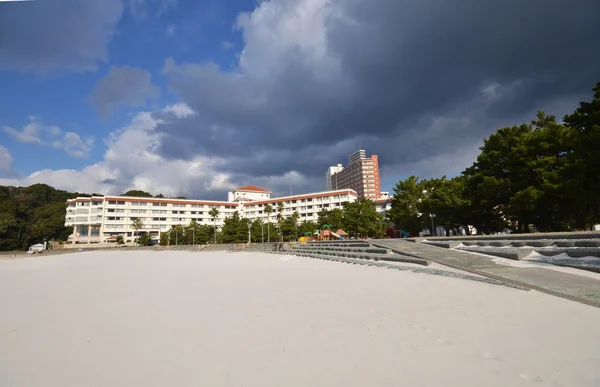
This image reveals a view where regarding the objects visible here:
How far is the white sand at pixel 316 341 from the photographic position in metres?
2.84

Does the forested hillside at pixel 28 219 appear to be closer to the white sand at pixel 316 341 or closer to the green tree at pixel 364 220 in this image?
the green tree at pixel 364 220

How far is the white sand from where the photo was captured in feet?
9.33

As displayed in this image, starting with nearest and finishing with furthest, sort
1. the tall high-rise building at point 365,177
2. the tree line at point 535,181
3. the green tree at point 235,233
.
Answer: the tree line at point 535,181 → the green tree at point 235,233 → the tall high-rise building at point 365,177

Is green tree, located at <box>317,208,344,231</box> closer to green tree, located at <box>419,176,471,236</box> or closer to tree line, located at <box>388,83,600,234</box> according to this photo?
green tree, located at <box>419,176,471,236</box>

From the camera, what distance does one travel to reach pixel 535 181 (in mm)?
23125

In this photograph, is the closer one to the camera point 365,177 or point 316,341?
point 316,341

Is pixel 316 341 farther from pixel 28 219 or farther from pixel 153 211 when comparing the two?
pixel 28 219

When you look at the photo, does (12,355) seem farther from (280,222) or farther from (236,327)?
(280,222)

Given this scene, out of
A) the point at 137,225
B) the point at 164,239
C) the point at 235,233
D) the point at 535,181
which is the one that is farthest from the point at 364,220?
the point at 137,225

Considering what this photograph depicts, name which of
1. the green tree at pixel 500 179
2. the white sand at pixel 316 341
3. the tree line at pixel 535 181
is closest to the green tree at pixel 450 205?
the tree line at pixel 535 181

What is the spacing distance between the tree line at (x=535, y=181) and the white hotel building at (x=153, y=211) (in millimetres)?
55733

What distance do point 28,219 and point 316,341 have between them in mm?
131230

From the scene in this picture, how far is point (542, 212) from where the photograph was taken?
23.4 m

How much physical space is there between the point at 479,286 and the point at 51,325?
28.0 feet
